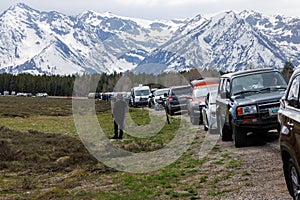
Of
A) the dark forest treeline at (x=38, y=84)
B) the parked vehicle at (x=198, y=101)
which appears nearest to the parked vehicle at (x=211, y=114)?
the parked vehicle at (x=198, y=101)

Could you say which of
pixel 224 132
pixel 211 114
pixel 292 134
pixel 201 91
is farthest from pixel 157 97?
pixel 292 134

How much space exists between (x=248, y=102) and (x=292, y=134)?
21.3 feet

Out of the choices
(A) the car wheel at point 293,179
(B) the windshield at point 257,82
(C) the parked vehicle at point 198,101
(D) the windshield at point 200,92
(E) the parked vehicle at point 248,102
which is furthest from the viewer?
(D) the windshield at point 200,92

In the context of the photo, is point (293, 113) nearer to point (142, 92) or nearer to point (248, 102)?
point (248, 102)

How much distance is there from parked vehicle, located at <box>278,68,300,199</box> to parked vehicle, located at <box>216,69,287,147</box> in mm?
5208

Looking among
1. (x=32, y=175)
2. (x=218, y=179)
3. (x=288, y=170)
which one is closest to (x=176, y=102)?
(x=32, y=175)

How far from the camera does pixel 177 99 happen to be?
112 feet

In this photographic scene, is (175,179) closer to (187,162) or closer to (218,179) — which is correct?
(218,179)

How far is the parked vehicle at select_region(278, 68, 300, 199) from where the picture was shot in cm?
649

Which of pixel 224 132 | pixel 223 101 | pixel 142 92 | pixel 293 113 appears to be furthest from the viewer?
pixel 142 92

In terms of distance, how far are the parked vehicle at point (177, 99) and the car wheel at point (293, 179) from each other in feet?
86.2

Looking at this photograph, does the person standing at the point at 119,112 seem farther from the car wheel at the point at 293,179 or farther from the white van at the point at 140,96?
the white van at the point at 140,96

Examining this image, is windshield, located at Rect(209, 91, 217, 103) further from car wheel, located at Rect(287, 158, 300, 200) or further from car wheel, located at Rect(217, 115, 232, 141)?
car wheel, located at Rect(287, 158, 300, 200)

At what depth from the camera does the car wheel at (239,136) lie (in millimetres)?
13592
